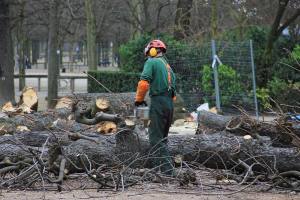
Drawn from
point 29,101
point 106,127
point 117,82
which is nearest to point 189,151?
point 106,127

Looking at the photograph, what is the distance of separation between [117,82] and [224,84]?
13.9 feet

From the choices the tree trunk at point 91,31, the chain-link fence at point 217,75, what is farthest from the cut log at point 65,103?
the tree trunk at point 91,31

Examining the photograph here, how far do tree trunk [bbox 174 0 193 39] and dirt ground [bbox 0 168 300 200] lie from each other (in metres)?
13.7

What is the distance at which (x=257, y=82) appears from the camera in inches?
766

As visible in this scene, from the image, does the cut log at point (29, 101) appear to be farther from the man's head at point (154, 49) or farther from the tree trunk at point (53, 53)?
the tree trunk at point (53, 53)

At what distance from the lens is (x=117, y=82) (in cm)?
2039

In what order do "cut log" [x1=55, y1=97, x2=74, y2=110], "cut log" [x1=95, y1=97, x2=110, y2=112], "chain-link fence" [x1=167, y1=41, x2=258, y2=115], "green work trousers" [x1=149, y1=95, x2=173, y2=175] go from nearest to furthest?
"green work trousers" [x1=149, y1=95, x2=173, y2=175], "cut log" [x1=95, y1=97, x2=110, y2=112], "cut log" [x1=55, y1=97, x2=74, y2=110], "chain-link fence" [x1=167, y1=41, x2=258, y2=115]

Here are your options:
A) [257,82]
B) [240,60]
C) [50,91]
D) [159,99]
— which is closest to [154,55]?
[159,99]

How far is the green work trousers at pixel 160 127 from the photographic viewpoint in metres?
8.81

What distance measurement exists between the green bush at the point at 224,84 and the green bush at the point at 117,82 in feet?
9.50

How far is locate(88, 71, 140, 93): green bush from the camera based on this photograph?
65.5ft

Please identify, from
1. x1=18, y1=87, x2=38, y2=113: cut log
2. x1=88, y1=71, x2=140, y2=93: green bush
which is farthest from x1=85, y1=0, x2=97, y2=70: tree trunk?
x1=18, y1=87, x2=38, y2=113: cut log

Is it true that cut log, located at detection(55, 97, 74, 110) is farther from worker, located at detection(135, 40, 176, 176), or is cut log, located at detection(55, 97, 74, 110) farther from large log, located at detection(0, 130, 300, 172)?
worker, located at detection(135, 40, 176, 176)

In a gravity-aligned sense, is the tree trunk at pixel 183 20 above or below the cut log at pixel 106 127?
above
